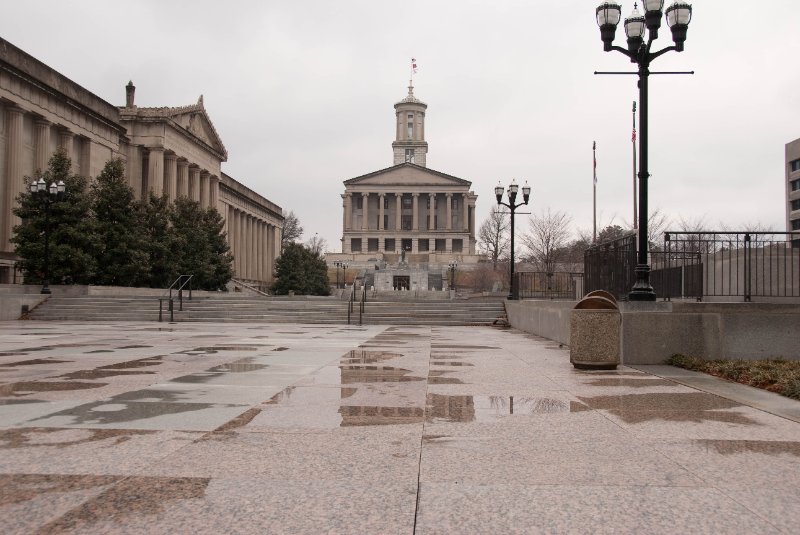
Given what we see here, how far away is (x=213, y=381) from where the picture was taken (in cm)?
933

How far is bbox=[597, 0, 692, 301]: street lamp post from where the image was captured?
12688mm

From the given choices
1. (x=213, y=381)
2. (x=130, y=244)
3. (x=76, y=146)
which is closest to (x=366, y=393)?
(x=213, y=381)

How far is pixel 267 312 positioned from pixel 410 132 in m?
123

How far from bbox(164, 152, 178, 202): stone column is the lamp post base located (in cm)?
5424

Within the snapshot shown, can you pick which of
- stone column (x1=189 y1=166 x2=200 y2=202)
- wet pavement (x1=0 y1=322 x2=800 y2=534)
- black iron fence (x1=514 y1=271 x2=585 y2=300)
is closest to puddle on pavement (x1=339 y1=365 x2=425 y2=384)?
wet pavement (x1=0 y1=322 x2=800 y2=534)

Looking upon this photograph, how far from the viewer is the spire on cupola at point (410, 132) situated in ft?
485

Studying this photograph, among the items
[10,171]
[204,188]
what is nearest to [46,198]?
[10,171]

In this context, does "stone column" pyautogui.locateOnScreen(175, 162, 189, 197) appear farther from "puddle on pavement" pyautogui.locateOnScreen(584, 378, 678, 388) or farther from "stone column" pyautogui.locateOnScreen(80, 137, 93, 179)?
"puddle on pavement" pyautogui.locateOnScreen(584, 378, 678, 388)

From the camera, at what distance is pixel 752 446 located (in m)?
5.59

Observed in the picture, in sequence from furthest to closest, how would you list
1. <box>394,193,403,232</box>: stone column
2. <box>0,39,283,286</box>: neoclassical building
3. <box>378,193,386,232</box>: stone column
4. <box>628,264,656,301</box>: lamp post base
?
1. <box>378,193,386,232</box>: stone column
2. <box>394,193,403,232</box>: stone column
3. <box>0,39,283,286</box>: neoclassical building
4. <box>628,264,656,301</box>: lamp post base

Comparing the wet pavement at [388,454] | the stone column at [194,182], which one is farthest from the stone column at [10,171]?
the wet pavement at [388,454]

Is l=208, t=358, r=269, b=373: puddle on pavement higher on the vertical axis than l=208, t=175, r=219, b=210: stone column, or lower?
lower

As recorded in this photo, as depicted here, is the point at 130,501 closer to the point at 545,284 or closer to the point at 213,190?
the point at 545,284

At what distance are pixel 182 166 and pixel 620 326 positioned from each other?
59.4 m
